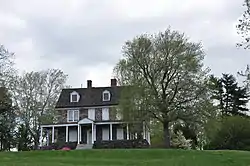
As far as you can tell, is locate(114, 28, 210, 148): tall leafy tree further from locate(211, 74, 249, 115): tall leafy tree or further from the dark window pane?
locate(211, 74, 249, 115): tall leafy tree

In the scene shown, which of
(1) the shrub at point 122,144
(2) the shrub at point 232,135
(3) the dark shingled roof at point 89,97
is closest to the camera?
(1) the shrub at point 122,144

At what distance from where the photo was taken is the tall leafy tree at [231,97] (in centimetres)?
6550

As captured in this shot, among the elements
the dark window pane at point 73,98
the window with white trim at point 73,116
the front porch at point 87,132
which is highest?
the dark window pane at point 73,98

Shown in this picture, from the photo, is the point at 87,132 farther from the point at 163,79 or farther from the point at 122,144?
the point at 163,79

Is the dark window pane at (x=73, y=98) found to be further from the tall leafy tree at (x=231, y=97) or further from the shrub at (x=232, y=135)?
the tall leafy tree at (x=231, y=97)

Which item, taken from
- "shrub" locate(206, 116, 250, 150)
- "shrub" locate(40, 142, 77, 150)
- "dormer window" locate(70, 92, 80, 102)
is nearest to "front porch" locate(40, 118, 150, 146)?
"shrub" locate(40, 142, 77, 150)

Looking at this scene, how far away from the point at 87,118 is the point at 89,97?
3.58 m

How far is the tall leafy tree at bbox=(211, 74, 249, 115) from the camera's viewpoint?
2579 inches

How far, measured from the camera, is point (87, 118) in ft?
164

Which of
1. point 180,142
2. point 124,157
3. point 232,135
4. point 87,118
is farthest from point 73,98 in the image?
point 124,157

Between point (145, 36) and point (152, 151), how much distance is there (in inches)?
579

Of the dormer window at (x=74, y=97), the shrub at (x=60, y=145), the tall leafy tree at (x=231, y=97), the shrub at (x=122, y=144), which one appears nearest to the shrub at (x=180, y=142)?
the shrub at (x=122, y=144)

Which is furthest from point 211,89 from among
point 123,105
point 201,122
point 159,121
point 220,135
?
point 220,135

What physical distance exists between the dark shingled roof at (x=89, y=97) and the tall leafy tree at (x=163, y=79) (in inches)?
427
